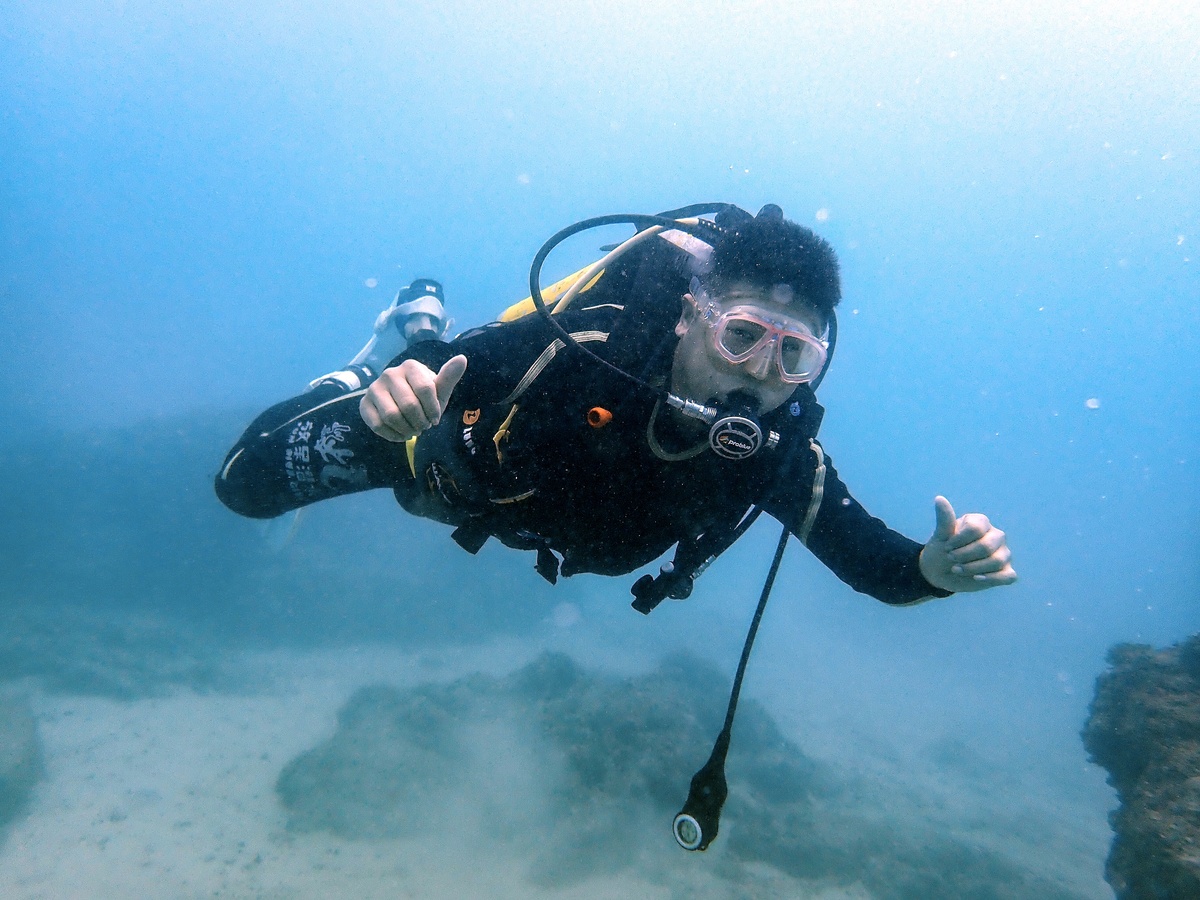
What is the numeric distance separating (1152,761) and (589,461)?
10.7 metres

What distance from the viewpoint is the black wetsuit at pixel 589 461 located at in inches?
123

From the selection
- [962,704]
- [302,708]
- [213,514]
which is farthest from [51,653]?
[962,704]

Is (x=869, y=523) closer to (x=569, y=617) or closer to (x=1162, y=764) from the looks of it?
(x=1162, y=764)

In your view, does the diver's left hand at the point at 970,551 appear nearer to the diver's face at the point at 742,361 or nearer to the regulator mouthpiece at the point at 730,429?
the regulator mouthpiece at the point at 730,429

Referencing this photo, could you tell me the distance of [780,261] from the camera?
3172mm

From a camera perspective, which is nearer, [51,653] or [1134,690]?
[1134,690]

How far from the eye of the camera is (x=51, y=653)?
585 inches

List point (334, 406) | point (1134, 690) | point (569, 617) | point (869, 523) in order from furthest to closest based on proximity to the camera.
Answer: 1. point (569, 617)
2. point (1134, 690)
3. point (334, 406)
4. point (869, 523)

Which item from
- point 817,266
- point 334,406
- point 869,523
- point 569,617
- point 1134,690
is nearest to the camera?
point 817,266

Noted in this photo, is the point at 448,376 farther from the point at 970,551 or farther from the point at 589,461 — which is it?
the point at 970,551

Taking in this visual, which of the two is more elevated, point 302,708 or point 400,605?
point 400,605

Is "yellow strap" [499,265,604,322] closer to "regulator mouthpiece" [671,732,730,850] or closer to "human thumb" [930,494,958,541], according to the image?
"human thumb" [930,494,958,541]

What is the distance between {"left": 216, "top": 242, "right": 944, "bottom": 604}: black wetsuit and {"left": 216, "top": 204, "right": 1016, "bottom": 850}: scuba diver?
1 cm

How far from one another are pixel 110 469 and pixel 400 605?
1104 centimetres
